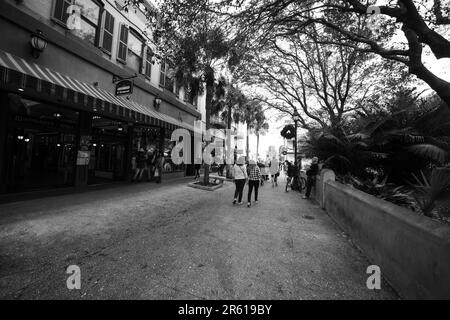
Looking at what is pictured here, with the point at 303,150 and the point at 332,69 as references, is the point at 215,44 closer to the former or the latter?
the point at 303,150

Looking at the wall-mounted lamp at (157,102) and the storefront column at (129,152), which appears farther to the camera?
the wall-mounted lamp at (157,102)

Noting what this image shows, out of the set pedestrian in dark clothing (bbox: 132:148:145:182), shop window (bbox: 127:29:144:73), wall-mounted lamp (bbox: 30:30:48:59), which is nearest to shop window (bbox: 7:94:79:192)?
wall-mounted lamp (bbox: 30:30:48:59)

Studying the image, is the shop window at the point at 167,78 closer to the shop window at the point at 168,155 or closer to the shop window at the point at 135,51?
the shop window at the point at 135,51

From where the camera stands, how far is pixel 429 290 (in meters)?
2.11

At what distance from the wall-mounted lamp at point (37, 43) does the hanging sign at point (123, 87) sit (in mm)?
2822

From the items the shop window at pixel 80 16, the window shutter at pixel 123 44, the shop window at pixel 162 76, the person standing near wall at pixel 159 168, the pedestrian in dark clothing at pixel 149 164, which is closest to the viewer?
the shop window at pixel 80 16

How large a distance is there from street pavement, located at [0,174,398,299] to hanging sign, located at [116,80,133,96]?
5230 mm

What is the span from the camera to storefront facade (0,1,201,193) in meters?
5.66

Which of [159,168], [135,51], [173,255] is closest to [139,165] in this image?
[159,168]

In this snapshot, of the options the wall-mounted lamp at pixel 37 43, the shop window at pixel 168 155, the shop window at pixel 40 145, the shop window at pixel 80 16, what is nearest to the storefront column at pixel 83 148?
the shop window at pixel 40 145

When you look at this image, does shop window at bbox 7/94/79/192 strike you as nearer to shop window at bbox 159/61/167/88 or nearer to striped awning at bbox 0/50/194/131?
striped awning at bbox 0/50/194/131

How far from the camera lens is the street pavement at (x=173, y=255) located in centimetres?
257

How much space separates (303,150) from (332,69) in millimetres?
9615
